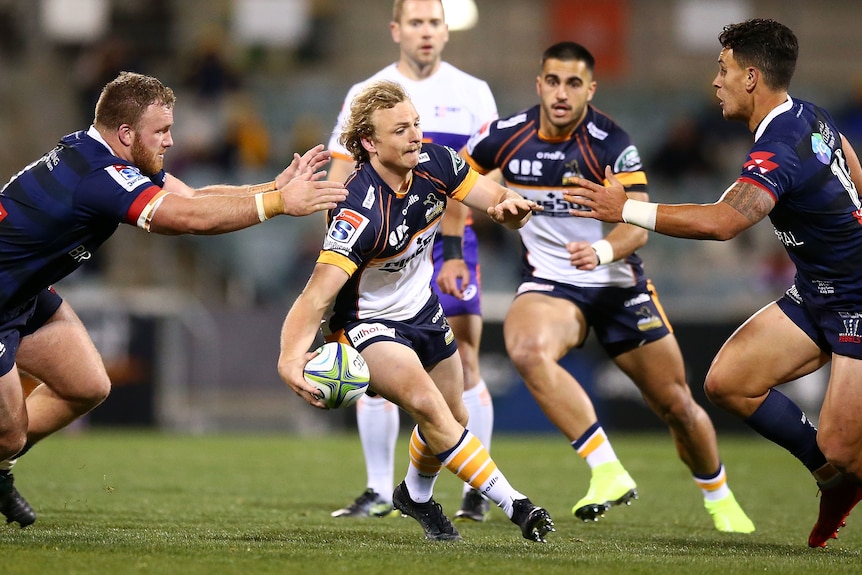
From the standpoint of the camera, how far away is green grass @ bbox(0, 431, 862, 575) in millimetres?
4953

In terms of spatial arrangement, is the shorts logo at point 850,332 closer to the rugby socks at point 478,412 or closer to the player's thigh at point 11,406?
the rugby socks at point 478,412

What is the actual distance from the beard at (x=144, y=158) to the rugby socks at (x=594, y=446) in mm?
2963

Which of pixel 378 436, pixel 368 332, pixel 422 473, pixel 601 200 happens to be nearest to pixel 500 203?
pixel 601 200

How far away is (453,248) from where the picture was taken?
7156mm

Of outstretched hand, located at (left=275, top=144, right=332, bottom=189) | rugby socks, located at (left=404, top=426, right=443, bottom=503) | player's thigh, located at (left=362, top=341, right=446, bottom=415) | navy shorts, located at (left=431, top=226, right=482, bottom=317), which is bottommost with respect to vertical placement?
rugby socks, located at (left=404, top=426, right=443, bottom=503)

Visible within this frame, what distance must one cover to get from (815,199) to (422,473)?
7.95 ft

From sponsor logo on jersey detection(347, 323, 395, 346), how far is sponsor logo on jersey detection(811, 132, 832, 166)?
7.46 ft

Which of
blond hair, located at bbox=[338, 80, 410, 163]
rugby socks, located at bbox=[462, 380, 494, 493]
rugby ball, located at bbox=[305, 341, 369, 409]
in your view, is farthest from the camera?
rugby socks, located at bbox=[462, 380, 494, 493]

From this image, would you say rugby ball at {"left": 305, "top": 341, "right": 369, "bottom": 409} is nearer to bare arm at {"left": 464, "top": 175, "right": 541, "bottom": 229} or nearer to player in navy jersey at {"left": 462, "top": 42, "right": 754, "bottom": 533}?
bare arm at {"left": 464, "top": 175, "right": 541, "bottom": 229}

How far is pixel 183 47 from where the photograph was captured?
19953 mm

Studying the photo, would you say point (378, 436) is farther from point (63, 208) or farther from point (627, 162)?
point (63, 208)

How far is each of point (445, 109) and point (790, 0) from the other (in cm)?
1548

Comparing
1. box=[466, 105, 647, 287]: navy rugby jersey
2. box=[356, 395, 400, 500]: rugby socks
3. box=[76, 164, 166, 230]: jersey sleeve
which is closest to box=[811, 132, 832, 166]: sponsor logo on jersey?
box=[466, 105, 647, 287]: navy rugby jersey

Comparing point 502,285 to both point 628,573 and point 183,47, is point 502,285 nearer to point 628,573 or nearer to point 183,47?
point 183,47
